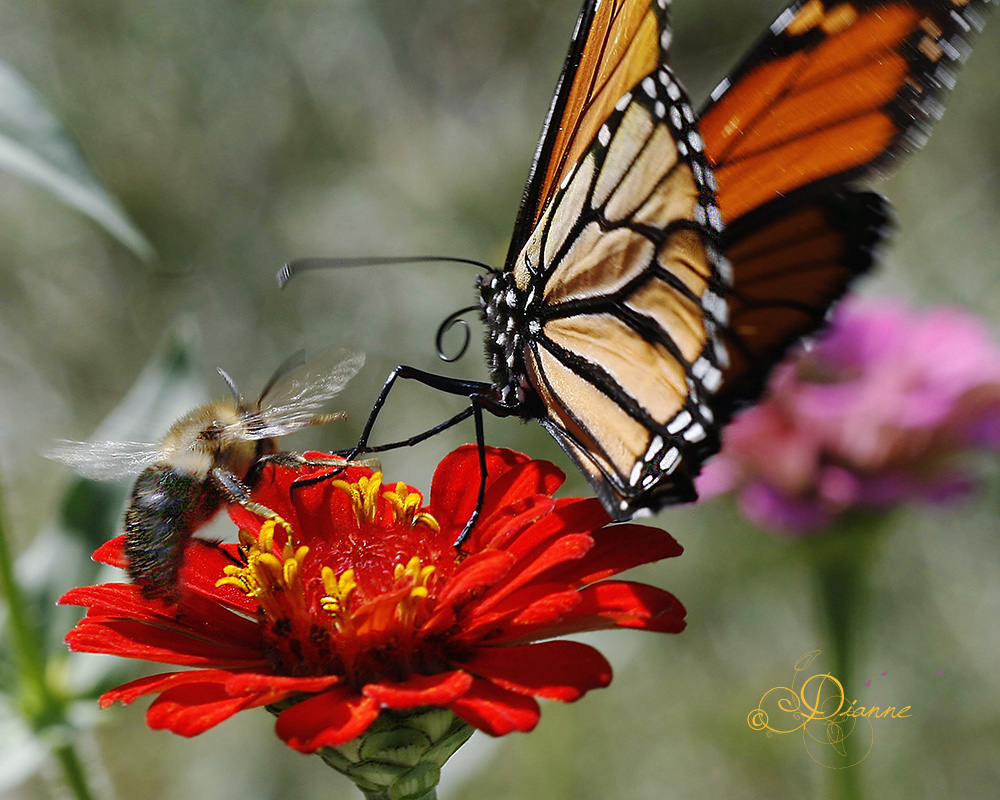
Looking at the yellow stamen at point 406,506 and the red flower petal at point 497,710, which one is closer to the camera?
the red flower petal at point 497,710

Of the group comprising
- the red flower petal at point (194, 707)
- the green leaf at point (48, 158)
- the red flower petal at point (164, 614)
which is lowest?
the red flower petal at point (164, 614)

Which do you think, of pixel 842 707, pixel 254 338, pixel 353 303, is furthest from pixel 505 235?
pixel 842 707

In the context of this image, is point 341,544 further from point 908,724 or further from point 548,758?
point 908,724

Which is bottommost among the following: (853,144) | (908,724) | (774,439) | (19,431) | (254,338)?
(19,431)

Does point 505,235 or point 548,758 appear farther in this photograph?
point 505,235

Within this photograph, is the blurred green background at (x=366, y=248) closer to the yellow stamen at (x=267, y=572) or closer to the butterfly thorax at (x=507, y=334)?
the butterfly thorax at (x=507, y=334)

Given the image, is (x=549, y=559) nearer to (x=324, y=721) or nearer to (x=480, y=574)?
(x=480, y=574)

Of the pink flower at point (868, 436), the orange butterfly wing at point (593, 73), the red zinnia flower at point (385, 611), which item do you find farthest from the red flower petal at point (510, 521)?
the pink flower at point (868, 436)
